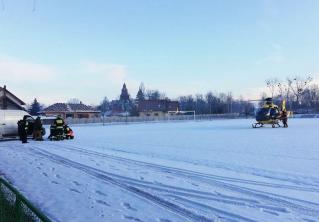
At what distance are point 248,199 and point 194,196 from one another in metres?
1.07


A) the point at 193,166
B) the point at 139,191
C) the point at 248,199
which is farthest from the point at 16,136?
the point at 248,199

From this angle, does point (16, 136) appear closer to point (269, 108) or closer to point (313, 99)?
point (269, 108)

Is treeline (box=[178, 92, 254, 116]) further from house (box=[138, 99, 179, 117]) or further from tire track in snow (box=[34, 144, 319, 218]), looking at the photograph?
tire track in snow (box=[34, 144, 319, 218])

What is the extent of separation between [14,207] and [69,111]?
8941 cm

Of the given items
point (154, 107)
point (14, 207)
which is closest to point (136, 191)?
point (14, 207)

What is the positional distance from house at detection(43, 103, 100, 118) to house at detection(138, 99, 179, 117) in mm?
16620

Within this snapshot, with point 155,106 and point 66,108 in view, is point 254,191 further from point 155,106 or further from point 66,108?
point 155,106

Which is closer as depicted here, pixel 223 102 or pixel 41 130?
pixel 41 130

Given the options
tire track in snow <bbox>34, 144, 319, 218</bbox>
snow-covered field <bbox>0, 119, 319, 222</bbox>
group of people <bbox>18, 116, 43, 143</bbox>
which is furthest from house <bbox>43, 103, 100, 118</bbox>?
tire track in snow <bbox>34, 144, 319, 218</bbox>

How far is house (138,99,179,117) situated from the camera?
11000 cm

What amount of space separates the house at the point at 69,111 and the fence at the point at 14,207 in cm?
8656

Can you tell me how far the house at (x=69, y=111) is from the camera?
303ft

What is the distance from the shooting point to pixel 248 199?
7.36 metres

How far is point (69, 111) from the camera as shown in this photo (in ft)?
305
